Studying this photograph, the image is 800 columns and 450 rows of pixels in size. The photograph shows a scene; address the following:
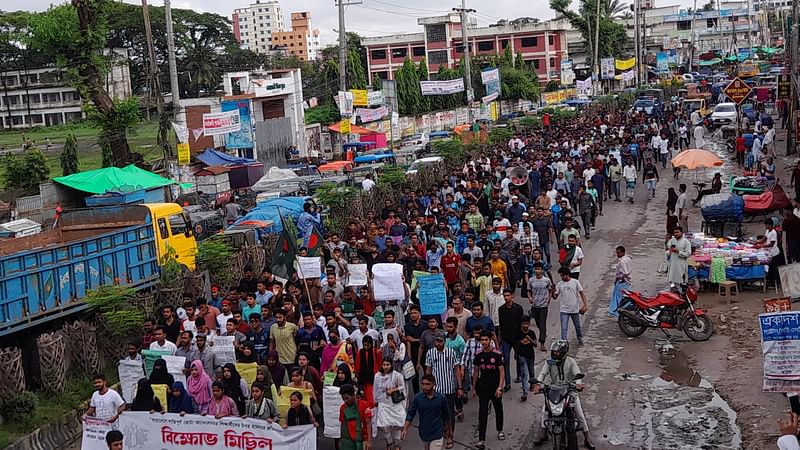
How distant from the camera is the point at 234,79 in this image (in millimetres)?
46812

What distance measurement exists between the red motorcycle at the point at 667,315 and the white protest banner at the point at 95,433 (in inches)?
313

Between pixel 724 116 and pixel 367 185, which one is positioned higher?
pixel 724 116

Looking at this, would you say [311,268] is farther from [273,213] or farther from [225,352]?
[273,213]

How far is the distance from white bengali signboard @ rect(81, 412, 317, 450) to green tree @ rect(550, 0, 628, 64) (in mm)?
72410

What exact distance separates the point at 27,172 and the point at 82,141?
32.2 m

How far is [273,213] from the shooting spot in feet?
70.3

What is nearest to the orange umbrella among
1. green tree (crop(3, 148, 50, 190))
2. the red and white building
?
green tree (crop(3, 148, 50, 190))

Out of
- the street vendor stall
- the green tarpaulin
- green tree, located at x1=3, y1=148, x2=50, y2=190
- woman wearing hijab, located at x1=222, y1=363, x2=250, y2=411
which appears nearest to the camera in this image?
woman wearing hijab, located at x1=222, y1=363, x2=250, y2=411

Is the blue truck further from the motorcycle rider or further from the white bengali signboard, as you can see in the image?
the motorcycle rider

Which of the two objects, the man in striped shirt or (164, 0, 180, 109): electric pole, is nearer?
the man in striped shirt

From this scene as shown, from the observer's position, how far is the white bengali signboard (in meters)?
9.12

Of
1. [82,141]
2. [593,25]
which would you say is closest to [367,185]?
[82,141]

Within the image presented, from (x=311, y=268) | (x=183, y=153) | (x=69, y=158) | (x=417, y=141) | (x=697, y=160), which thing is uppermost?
(x=183, y=153)

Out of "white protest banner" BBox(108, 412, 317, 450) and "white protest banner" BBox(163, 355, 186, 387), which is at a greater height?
"white protest banner" BBox(163, 355, 186, 387)
